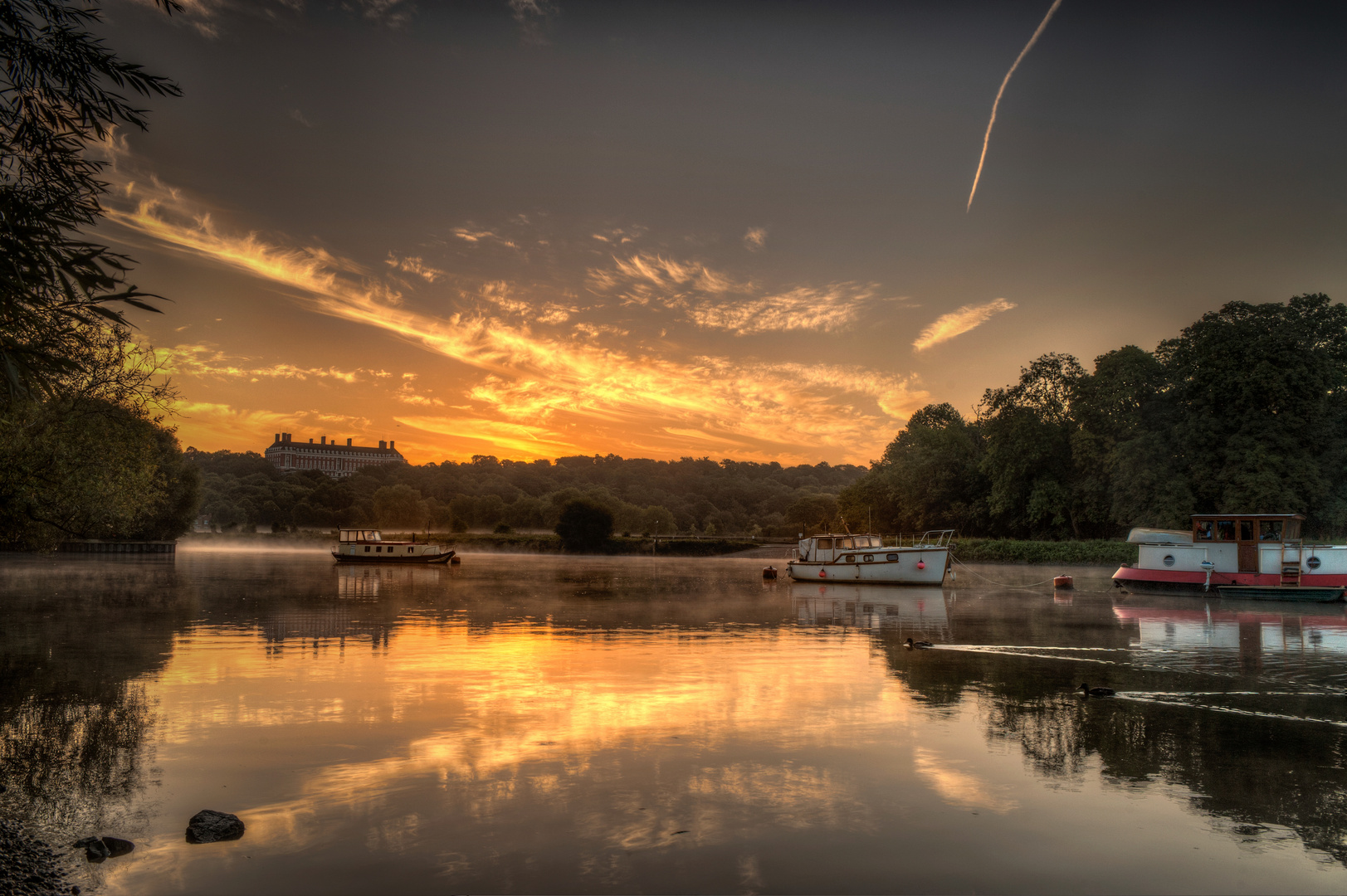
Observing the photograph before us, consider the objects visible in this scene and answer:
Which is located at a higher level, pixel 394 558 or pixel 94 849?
pixel 94 849

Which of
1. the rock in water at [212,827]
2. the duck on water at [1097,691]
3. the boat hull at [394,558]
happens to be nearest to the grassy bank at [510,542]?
the boat hull at [394,558]

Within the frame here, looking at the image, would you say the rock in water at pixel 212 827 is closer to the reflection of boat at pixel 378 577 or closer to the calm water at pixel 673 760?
the calm water at pixel 673 760

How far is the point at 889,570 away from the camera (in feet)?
174

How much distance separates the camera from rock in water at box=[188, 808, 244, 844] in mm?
7684

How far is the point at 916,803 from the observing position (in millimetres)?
9023

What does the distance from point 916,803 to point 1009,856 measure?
1.50m

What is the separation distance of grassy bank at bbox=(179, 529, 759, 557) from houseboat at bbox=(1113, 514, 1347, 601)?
78284 mm

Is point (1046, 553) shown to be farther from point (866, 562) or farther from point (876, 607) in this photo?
point (876, 607)

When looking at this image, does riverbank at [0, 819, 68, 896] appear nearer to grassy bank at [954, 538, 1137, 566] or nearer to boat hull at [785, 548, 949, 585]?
boat hull at [785, 548, 949, 585]

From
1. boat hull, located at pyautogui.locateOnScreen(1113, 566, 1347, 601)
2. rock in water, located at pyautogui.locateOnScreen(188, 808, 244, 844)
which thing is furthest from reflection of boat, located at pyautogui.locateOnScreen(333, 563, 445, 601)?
boat hull, located at pyautogui.locateOnScreen(1113, 566, 1347, 601)

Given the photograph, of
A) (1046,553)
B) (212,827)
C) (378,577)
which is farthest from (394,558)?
(212,827)

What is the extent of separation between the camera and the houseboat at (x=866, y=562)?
51.9 m

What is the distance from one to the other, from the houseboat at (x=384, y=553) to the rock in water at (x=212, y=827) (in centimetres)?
6761

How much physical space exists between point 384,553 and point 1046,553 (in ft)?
194
